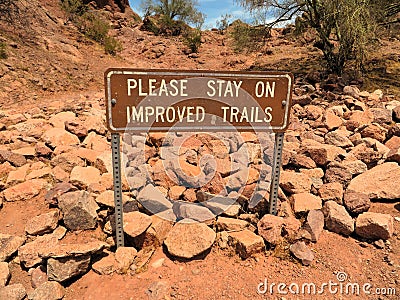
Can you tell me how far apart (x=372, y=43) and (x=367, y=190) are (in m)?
6.76

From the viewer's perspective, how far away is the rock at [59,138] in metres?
4.49

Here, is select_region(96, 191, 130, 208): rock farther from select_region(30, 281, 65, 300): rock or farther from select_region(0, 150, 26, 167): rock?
select_region(0, 150, 26, 167): rock

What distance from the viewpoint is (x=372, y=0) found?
8852mm

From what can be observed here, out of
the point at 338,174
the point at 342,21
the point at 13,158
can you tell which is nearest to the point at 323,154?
the point at 338,174

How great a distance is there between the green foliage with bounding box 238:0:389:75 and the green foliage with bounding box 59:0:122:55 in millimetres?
7690

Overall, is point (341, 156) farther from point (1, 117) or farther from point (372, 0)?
point (372, 0)

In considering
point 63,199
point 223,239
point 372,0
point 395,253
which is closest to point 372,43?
point 372,0

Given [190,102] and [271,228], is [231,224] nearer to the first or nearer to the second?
[271,228]

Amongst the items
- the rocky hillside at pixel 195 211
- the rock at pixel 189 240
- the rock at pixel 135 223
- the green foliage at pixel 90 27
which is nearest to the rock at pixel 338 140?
the rocky hillside at pixel 195 211

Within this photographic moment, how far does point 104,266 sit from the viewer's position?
2521 millimetres

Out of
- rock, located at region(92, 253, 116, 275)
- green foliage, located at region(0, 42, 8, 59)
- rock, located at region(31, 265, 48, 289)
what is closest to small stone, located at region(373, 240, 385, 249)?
rock, located at region(92, 253, 116, 275)

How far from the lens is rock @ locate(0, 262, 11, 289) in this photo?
2355 mm

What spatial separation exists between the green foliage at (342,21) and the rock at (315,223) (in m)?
6.52

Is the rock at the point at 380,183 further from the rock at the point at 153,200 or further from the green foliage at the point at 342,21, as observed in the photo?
the green foliage at the point at 342,21
